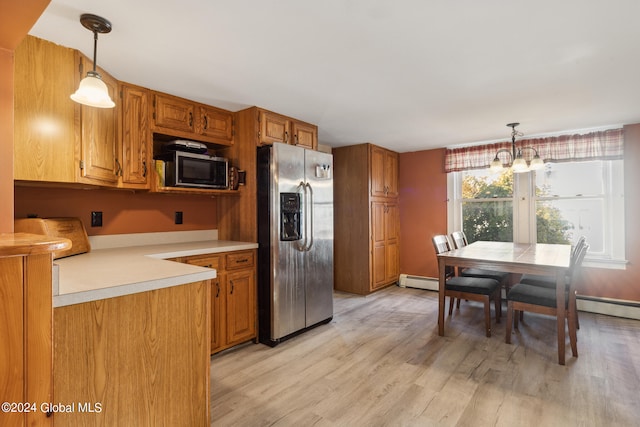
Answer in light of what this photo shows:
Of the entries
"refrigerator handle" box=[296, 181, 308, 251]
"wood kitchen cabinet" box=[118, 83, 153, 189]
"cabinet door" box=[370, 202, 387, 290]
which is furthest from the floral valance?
"wood kitchen cabinet" box=[118, 83, 153, 189]

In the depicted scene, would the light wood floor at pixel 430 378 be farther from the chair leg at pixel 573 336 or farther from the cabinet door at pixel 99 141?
the cabinet door at pixel 99 141

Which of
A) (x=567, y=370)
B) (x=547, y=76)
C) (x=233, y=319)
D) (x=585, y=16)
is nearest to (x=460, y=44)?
(x=585, y=16)

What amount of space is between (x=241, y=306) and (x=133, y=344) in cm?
147

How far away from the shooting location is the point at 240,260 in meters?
2.85

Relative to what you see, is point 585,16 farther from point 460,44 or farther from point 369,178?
point 369,178

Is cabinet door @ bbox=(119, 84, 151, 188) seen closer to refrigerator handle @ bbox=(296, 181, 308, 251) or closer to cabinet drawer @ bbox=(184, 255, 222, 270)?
cabinet drawer @ bbox=(184, 255, 222, 270)

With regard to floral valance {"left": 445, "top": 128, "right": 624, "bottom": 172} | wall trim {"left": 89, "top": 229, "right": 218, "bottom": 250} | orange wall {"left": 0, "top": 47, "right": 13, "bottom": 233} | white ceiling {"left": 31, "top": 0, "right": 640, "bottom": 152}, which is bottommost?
wall trim {"left": 89, "top": 229, "right": 218, "bottom": 250}

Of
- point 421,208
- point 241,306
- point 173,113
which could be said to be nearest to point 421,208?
point 421,208

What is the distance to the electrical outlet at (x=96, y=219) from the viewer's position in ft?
8.39

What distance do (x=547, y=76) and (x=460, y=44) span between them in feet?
3.07

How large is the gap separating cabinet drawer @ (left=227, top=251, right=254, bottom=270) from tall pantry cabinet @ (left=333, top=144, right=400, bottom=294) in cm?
202

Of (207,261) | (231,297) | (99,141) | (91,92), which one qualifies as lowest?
(231,297)

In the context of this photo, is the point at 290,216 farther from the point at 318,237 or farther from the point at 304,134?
the point at 304,134

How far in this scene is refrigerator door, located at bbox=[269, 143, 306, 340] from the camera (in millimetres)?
2898
